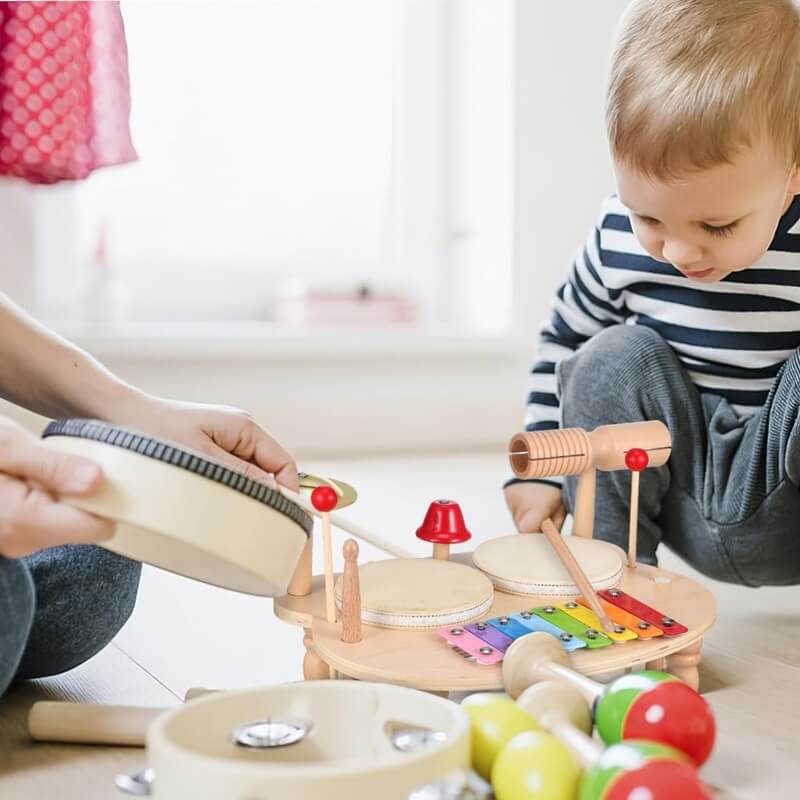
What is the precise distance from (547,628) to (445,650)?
0.07 m

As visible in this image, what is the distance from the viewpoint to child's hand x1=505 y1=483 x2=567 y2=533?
40.9 inches

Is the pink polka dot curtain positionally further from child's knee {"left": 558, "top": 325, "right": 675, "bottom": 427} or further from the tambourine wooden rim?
the tambourine wooden rim

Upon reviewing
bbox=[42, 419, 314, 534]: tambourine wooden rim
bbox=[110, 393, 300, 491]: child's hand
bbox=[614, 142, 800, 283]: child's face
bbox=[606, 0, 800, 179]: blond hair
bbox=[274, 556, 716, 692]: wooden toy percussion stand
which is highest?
bbox=[606, 0, 800, 179]: blond hair

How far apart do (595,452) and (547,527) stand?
72mm

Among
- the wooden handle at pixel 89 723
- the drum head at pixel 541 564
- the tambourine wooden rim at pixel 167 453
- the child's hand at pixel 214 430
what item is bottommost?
the wooden handle at pixel 89 723

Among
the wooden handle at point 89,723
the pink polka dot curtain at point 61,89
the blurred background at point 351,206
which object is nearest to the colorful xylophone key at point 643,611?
the wooden handle at point 89,723

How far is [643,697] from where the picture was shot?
1.95 ft

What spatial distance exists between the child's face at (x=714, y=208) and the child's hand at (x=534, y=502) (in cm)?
25

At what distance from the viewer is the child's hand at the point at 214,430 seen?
0.83 m

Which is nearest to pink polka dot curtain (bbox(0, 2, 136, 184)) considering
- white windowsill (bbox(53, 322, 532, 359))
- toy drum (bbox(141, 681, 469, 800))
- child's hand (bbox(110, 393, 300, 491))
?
white windowsill (bbox(53, 322, 532, 359))

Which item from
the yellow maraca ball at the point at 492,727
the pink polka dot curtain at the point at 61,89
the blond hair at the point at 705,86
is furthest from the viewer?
the pink polka dot curtain at the point at 61,89

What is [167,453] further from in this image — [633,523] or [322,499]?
[633,523]

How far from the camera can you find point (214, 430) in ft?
2.77

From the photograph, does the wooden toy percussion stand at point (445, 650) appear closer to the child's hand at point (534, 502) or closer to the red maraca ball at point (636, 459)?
the red maraca ball at point (636, 459)
